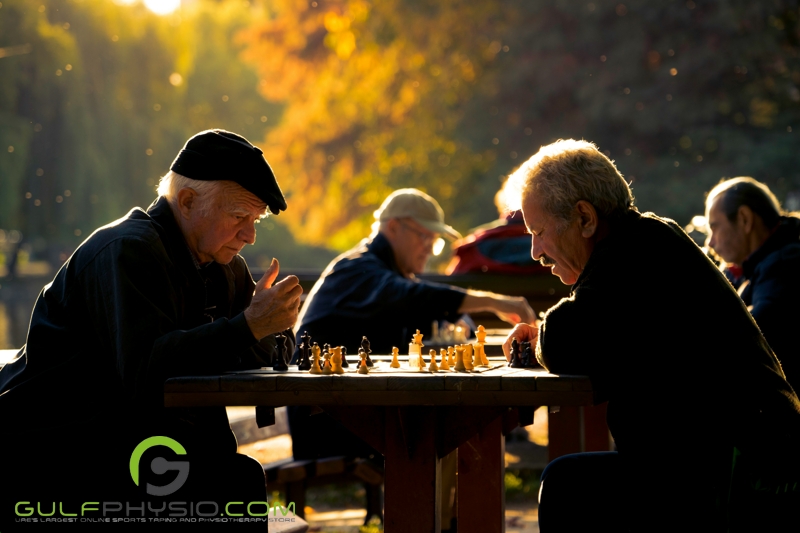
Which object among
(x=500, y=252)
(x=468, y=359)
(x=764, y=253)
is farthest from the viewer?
(x=500, y=252)

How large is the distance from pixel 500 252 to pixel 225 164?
15.1 ft

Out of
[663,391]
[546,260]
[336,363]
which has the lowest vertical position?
[663,391]

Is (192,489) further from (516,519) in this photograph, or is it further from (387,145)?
(387,145)

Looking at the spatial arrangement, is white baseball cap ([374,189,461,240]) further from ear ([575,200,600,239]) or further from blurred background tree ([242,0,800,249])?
blurred background tree ([242,0,800,249])

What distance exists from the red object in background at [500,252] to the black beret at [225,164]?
4.31 m

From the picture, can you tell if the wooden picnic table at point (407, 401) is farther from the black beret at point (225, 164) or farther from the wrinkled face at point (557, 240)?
the black beret at point (225, 164)

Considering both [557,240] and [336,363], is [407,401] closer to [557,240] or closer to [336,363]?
[336,363]

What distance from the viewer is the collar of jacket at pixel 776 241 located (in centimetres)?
427

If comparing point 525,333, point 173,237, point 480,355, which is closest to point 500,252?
point 525,333

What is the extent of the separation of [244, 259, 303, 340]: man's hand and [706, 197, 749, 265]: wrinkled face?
2.57 m

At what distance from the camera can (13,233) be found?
1385 cm

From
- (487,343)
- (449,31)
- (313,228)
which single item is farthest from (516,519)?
(313,228)

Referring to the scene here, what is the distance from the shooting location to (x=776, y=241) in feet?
14.1

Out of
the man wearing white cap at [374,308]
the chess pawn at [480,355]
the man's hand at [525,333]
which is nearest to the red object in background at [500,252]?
the man wearing white cap at [374,308]
